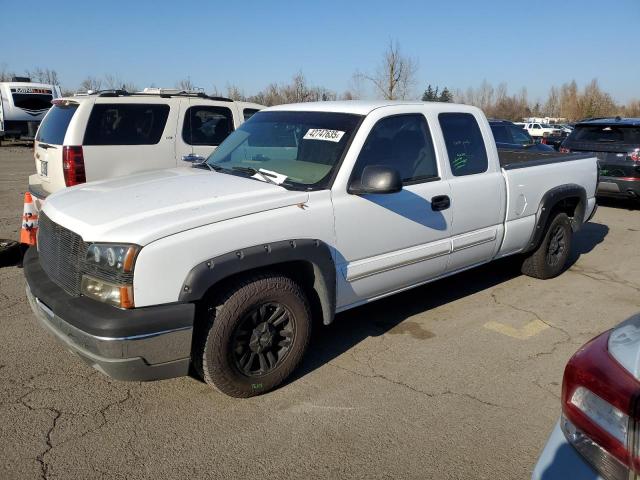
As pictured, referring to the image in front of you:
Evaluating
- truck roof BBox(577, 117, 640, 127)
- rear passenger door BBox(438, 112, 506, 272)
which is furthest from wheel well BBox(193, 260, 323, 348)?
truck roof BBox(577, 117, 640, 127)

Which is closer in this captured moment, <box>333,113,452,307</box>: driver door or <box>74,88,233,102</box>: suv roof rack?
<box>333,113,452,307</box>: driver door

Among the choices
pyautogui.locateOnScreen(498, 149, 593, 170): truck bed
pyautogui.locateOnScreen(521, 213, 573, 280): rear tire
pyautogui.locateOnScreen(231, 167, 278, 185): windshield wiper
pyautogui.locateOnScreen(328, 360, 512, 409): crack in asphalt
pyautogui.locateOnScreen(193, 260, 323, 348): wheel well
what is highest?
pyautogui.locateOnScreen(498, 149, 593, 170): truck bed

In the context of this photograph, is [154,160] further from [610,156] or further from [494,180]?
[610,156]

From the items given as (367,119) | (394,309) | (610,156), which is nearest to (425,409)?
(394,309)

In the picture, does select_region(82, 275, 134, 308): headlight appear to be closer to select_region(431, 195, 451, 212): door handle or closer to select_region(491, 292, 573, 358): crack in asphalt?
select_region(431, 195, 451, 212): door handle

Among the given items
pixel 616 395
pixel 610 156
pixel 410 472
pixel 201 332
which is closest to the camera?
pixel 616 395

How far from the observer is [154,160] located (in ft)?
23.1

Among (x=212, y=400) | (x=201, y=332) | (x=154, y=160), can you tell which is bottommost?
(x=212, y=400)

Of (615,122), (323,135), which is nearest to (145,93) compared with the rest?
(323,135)

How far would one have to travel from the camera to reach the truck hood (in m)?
2.94

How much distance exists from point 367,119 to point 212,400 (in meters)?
2.25

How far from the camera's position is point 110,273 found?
2.87 meters

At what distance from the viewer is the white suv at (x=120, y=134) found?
637 cm

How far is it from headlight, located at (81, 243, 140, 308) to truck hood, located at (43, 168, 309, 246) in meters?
0.06
